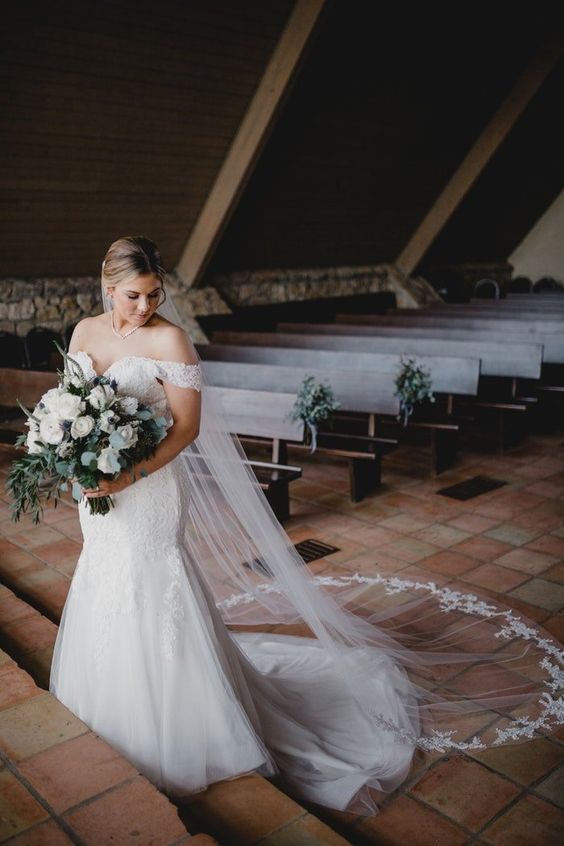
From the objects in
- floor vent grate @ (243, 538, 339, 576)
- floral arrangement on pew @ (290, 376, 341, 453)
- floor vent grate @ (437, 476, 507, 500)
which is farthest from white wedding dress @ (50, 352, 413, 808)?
floor vent grate @ (437, 476, 507, 500)

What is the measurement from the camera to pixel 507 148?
12.2m

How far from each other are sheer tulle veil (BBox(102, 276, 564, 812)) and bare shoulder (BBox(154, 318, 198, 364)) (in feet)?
0.21

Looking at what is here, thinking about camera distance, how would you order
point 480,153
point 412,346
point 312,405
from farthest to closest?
point 480,153
point 412,346
point 312,405

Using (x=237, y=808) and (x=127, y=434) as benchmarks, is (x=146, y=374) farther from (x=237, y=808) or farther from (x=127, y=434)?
(x=237, y=808)

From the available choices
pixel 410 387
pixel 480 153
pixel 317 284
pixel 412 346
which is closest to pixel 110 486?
pixel 410 387

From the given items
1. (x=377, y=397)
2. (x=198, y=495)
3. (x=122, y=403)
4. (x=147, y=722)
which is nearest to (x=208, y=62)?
(x=377, y=397)

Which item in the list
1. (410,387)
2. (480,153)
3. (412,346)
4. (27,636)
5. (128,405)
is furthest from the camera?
(480,153)

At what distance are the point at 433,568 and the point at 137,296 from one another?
8.96ft

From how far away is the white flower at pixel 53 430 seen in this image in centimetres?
235

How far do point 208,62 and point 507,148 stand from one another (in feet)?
20.8

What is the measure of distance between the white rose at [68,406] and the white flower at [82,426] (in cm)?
2

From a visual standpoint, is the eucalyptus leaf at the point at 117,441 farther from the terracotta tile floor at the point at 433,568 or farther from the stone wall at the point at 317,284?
the stone wall at the point at 317,284

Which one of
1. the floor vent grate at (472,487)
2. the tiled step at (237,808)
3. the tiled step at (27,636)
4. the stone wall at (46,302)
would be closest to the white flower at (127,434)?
the tiled step at (237,808)

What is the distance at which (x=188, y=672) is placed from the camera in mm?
2582
